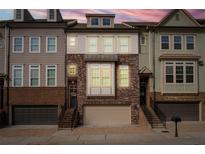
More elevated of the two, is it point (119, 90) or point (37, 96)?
point (119, 90)

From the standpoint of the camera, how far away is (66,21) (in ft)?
69.0

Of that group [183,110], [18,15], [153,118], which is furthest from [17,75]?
[183,110]

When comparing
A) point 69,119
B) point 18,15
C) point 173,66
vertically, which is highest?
point 18,15

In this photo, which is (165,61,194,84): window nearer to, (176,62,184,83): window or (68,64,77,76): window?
(176,62,184,83): window

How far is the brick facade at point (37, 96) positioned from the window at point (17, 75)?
0.32 metres

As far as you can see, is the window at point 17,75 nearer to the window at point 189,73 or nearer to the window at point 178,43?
the window at point 178,43

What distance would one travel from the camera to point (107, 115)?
70.4 feet

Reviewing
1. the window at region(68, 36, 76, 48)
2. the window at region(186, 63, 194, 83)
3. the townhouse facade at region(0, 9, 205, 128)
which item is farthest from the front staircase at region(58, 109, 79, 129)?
the window at region(186, 63, 194, 83)

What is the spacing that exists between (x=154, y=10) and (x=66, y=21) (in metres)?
5.31

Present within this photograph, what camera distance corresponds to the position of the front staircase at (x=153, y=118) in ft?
65.7

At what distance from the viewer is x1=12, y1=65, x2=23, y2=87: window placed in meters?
21.5

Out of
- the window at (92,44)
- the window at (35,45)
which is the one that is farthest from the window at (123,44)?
the window at (35,45)

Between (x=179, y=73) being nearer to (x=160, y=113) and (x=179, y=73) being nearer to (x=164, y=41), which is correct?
(x=164, y=41)

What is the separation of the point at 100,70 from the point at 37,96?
4258 mm
